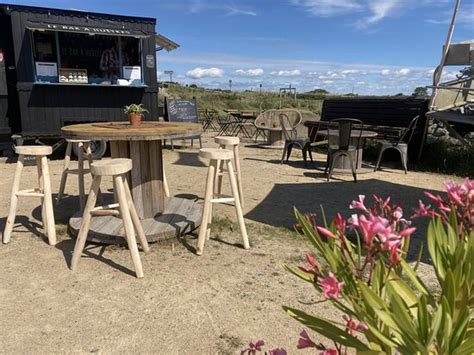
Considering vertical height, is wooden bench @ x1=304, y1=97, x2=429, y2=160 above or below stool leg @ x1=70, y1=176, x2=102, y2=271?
above

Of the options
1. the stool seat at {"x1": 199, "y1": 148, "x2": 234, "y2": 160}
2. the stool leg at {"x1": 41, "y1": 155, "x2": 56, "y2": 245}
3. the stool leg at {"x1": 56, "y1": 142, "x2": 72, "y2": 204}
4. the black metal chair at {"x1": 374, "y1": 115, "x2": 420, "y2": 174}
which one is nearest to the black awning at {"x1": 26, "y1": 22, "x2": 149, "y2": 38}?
the stool leg at {"x1": 56, "y1": 142, "x2": 72, "y2": 204}


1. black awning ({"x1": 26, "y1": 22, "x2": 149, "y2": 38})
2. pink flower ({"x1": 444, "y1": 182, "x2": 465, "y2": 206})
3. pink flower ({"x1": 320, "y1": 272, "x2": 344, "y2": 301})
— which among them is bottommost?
pink flower ({"x1": 320, "y1": 272, "x2": 344, "y2": 301})

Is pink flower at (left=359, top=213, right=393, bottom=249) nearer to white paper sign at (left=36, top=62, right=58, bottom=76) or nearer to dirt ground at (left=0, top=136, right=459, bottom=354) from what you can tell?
dirt ground at (left=0, top=136, right=459, bottom=354)

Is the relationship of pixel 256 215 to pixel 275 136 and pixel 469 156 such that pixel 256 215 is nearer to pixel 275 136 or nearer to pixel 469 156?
pixel 469 156

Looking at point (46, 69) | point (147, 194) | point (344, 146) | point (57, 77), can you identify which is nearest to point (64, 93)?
point (57, 77)

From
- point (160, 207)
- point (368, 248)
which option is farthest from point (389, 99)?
Result: point (368, 248)

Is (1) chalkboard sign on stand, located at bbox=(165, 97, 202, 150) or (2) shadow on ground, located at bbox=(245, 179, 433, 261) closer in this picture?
(2) shadow on ground, located at bbox=(245, 179, 433, 261)

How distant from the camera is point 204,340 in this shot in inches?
79.2

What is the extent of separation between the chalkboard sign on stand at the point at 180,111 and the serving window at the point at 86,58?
984mm

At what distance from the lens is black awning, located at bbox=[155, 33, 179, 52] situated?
9.24 metres

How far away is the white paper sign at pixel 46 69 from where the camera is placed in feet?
23.8

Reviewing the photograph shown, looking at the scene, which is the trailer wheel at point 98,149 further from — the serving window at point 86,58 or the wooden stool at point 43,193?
the wooden stool at point 43,193

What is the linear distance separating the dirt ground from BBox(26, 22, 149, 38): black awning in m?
4.09

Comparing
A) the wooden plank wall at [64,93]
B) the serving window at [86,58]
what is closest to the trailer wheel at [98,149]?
the wooden plank wall at [64,93]
